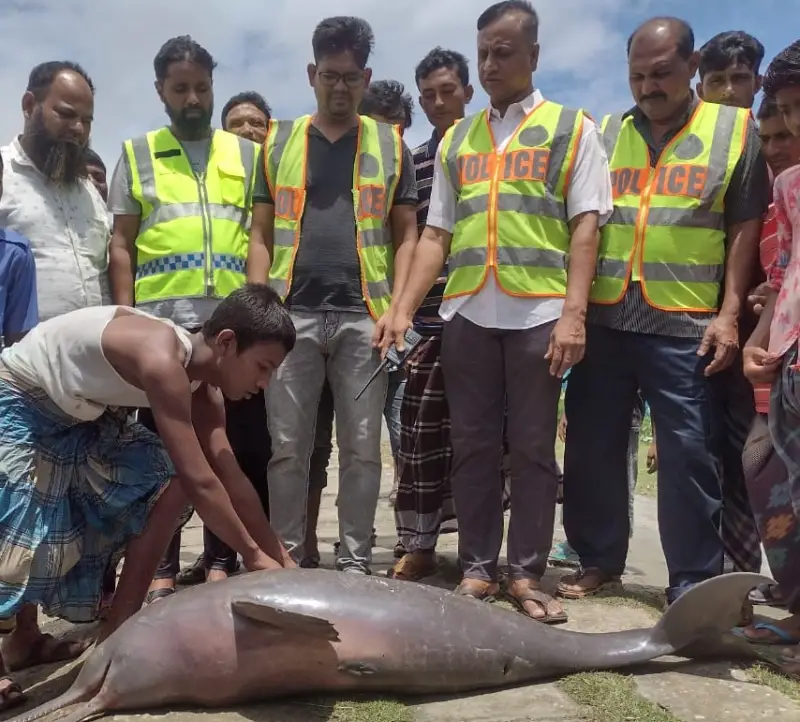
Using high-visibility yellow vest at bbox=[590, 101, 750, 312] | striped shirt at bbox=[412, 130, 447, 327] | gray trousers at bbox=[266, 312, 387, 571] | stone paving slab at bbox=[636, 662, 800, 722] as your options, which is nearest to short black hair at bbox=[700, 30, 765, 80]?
high-visibility yellow vest at bbox=[590, 101, 750, 312]

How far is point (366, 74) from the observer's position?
401 centimetres

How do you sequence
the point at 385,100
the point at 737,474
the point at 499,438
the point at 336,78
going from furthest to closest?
the point at 385,100, the point at 336,78, the point at 737,474, the point at 499,438

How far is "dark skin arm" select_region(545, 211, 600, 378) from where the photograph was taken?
338 centimetres

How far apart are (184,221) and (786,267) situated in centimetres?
259

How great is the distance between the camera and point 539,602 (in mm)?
3400

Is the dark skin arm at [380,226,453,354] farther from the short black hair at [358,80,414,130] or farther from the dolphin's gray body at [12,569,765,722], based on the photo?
the short black hair at [358,80,414,130]

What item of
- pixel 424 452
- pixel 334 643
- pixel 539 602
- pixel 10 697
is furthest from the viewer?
pixel 424 452

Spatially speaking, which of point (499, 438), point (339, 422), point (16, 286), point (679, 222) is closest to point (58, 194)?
point (16, 286)

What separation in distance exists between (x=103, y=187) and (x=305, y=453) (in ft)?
8.73

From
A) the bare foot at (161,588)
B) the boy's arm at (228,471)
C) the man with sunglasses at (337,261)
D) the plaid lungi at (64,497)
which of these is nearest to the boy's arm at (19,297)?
the plaid lungi at (64,497)

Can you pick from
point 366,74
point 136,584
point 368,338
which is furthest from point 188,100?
point 136,584

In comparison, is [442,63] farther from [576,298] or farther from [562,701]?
[562,701]

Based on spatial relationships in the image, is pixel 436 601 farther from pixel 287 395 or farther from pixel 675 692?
pixel 287 395

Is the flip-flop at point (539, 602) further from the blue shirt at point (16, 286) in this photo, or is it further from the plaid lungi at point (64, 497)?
the blue shirt at point (16, 286)
